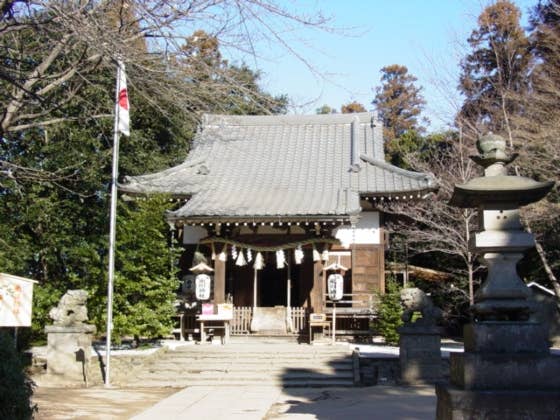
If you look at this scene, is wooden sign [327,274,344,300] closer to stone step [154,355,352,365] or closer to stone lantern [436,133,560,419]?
stone step [154,355,352,365]

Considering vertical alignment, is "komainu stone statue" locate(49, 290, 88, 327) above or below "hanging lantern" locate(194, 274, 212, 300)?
below

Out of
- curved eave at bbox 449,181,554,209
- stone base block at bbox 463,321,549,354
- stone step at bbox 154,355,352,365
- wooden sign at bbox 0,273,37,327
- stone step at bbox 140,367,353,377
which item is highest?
curved eave at bbox 449,181,554,209

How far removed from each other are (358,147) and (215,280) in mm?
6680

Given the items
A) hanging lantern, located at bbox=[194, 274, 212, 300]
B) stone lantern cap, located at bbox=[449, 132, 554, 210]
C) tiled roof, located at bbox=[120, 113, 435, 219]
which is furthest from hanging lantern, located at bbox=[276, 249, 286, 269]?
stone lantern cap, located at bbox=[449, 132, 554, 210]

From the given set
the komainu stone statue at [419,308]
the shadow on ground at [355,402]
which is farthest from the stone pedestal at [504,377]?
the komainu stone statue at [419,308]

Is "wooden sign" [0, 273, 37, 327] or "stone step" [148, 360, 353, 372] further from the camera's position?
"stone step" [148, 360, 353, 372]

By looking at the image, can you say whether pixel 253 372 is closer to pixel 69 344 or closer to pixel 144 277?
pixel 144 277

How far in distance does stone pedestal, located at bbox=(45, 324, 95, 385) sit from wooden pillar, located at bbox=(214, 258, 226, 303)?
438 centimetres

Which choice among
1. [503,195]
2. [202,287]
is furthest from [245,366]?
[503,195]

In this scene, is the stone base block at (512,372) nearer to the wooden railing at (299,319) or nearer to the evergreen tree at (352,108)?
the wooden railing at (299,319)

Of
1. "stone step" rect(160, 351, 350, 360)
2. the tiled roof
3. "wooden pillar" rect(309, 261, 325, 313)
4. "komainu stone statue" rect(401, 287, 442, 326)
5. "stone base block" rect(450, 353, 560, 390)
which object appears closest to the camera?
"stone base block" rect(450, 353, 560, 390)

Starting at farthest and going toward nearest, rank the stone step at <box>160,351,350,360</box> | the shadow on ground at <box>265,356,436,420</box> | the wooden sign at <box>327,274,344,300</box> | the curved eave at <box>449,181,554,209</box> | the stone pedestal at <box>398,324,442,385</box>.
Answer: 1. the wooden sign at <box>327,274,344,300</box>
2. the stone step at <box>160,351,350,360</box>
3. the stone pedestal at <box>398,324,442,385</box>
4. the shadow on ground at <box>265,356,436,420</box>
5. the curved eave at <box>449,181,554,209</box>

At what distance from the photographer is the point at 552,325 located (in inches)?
690

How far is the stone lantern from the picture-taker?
19.3ft
